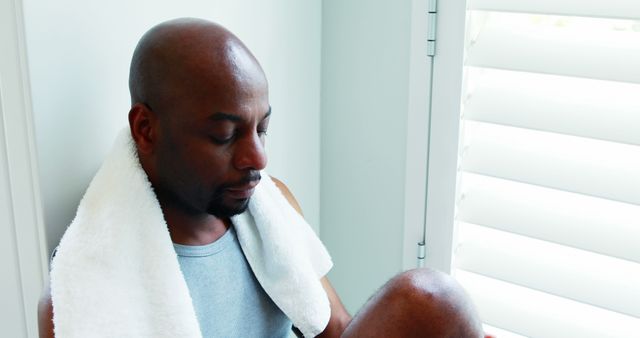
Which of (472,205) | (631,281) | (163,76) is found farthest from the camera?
(472,205)

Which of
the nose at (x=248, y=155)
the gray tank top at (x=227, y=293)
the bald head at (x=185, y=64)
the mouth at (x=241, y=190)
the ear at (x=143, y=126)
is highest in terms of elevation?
the bald head at (x=185, y=64)

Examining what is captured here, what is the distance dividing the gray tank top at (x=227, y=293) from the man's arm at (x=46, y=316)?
157 millimetres

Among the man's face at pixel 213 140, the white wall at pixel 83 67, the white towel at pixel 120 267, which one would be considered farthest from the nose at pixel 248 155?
the white wall at pixel 83 67

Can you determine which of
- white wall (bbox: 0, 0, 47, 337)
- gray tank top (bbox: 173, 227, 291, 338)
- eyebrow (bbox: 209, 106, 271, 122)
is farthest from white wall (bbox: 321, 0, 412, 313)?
white wall (bbox: 0, 0, 47, 337)

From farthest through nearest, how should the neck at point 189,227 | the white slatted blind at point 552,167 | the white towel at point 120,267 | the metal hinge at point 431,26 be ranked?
the metal hinge at point 431,26
the white slatted blind at point 552,167
the neck at point 189,227
the white towel at point 120,267

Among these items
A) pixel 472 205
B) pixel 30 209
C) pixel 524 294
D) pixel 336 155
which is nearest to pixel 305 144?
pixel 336 155

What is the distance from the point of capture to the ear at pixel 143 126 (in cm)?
82

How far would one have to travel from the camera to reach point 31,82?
2.69 feet

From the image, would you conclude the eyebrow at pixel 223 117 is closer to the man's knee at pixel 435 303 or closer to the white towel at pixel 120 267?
the white towel at pixel 120 267

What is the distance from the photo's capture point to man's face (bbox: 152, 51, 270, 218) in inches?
31.6

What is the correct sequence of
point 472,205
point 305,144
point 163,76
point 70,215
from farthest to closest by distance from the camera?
point 305,144
point 472,205
point 70,215
point 163,76

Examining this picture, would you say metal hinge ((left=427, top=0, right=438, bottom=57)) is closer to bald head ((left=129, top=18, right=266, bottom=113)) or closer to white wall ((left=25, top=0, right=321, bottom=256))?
white wall ((left=25, top=0, right=321, bottom=256))

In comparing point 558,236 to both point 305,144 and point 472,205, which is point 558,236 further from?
point 305,144

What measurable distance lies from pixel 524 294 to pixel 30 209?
0.74 meters
